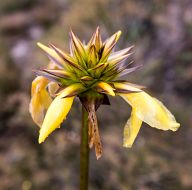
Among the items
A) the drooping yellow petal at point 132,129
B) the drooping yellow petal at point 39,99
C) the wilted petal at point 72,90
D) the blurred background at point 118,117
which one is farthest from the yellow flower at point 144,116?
the blurred background at point 118,117

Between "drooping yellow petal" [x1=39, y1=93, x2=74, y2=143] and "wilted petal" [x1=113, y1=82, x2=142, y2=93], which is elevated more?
"drooping yellow petal" [x1=39, y1=93, x2=74, y2=143]

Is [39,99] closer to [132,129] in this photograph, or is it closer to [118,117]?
[132,129]

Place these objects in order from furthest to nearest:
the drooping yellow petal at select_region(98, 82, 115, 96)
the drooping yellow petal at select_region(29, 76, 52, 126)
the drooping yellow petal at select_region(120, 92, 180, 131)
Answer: the drooping yellow petal at select_region(29, 76, 52, 126)
the drooping yellow petal at select_region(120, 92, 180, 131)
the drooping yellow petal at select_region(98, 82, 115, 96)

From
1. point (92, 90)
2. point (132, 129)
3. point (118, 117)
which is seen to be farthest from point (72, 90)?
point (118, 117)

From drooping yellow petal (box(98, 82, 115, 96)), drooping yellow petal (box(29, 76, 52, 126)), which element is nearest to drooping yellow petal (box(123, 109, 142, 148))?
drooping yellow petal (box(98, 82, 115, 96))

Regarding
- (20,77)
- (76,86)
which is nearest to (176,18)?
(20,77)

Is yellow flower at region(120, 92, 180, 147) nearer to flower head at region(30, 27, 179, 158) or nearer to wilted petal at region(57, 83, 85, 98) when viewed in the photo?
flower head at region(30, 27, 179, 158)

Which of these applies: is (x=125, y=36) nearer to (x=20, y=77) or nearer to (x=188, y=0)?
(x=20, y=77)
